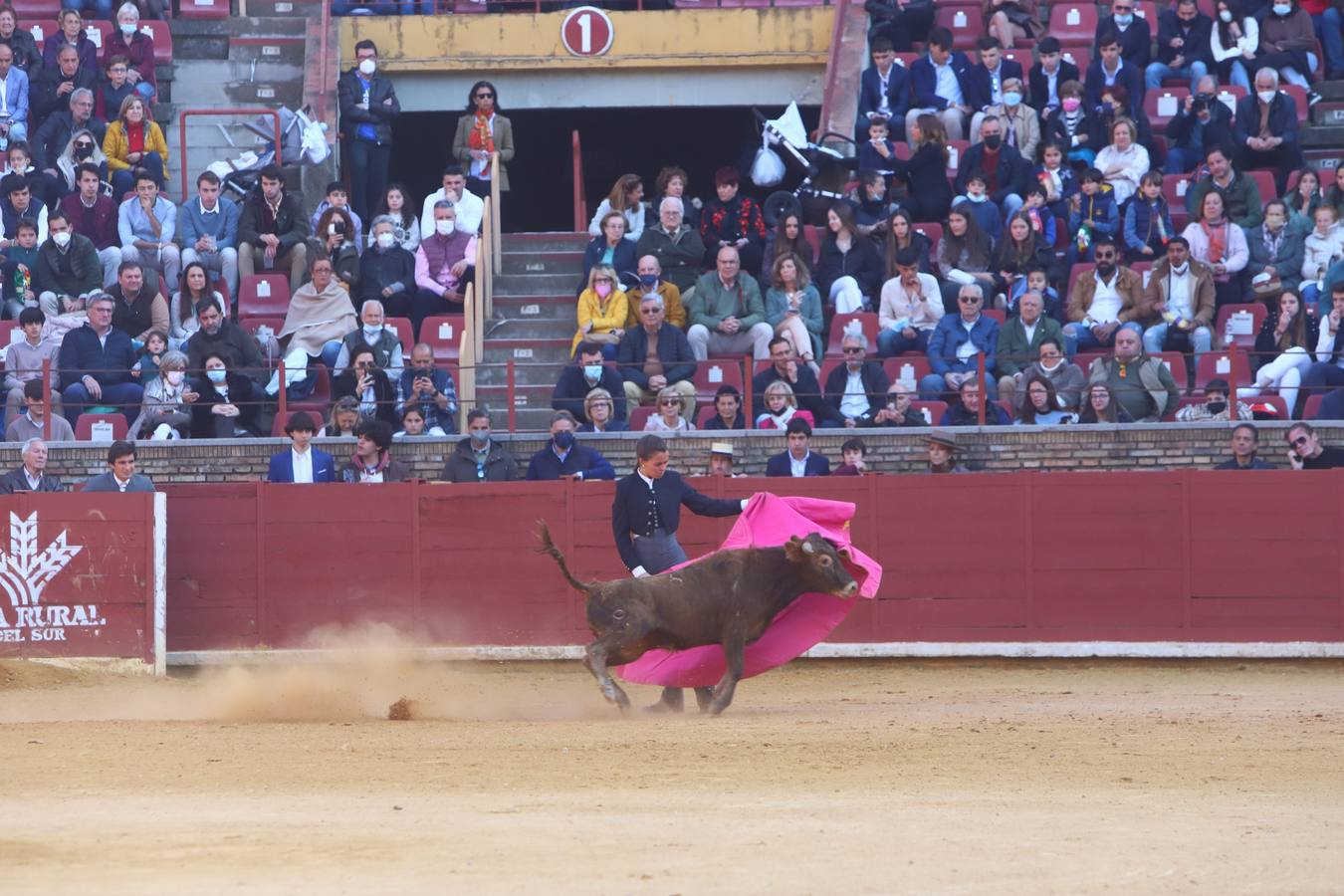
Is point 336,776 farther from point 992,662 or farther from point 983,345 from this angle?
point 983,345

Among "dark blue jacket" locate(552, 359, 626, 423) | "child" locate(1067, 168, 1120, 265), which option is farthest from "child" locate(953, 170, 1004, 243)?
"dark blue jacket" locate(552, 359, 626, 423)

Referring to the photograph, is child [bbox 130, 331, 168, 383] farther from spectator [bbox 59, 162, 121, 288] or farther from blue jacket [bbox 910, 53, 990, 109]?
blue jacket [bbox 910, 53, 990, 109]

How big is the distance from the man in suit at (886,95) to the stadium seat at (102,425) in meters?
6.94

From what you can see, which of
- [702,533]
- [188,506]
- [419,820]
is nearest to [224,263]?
[188,506]

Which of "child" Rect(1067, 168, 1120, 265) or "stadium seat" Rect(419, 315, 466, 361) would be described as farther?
"child" Rect(1067, 168, 1120, 265)

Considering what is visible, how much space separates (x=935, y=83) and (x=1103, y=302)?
10.9ft

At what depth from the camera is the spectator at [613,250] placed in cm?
1694

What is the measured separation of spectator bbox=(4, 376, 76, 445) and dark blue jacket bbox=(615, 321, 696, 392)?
425 centimetres

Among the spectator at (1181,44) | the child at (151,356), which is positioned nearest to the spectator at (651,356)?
the child at (151,356)

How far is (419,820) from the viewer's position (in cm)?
726

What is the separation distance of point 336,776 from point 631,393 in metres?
7.51

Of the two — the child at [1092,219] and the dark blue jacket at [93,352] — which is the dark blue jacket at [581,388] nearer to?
the dark blue jacket at [93,352]

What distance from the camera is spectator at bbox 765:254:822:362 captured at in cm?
1580

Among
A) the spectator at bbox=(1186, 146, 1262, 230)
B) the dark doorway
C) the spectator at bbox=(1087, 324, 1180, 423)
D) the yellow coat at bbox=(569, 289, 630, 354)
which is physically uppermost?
the dark doorway
